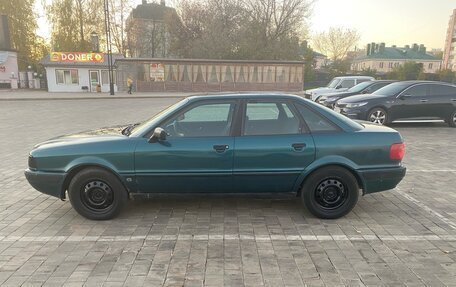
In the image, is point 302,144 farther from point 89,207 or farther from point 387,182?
point 89,207

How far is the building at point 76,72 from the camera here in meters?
33.5

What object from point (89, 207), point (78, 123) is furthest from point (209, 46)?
point (89, 207)

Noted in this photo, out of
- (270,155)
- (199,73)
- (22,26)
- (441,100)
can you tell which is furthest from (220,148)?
(22,26)

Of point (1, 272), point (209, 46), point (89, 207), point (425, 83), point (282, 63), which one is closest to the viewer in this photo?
point (1, 272)

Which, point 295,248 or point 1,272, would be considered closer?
point 1,272

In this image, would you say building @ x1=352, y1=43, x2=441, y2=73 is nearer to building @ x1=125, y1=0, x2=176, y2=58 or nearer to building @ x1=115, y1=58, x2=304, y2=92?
building @ x1=125, y1=0, x2=176, y2=58

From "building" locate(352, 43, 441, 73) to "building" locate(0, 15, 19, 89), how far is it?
73.7m

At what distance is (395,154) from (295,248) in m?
1.79

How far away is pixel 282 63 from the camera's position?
115ft

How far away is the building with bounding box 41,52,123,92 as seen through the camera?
3353 cm

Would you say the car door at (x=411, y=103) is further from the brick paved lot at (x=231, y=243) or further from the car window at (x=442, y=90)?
the brick paved lot at (x=231, y=243)

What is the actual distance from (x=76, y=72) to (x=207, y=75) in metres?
13.4

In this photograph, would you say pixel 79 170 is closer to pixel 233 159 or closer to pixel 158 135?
pixel 158 135

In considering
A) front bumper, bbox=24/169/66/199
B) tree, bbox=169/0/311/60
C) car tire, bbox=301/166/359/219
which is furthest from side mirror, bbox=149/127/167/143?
tree, bbox=169/0/311/60
